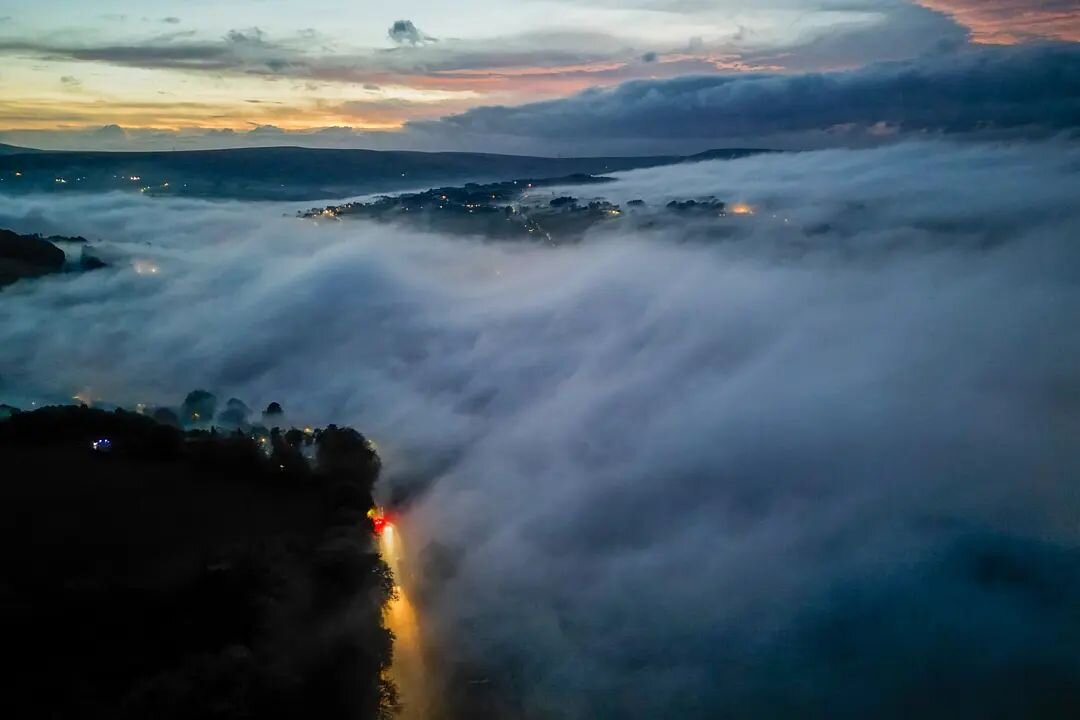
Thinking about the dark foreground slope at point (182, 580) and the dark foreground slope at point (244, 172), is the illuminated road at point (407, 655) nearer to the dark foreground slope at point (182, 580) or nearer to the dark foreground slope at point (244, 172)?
the dark foreground slope at point (182, 580)

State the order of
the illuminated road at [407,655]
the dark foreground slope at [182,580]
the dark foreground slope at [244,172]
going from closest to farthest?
the dark foreground slope at [182,580], the illuminated road at [407,655], the dark foreground slope at [244,172]

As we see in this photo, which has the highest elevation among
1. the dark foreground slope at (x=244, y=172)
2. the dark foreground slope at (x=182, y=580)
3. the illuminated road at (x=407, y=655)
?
the dark foreground slope at (x=244, y=172)

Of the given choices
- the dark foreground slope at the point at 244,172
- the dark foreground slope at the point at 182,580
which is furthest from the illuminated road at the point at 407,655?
the dark foreground slope at the point at 244,172

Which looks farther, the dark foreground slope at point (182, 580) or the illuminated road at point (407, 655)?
the illuminated road at point (407, 655)

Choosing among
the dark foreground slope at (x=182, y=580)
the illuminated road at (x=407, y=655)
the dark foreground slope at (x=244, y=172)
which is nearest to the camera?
the dark foreground slope at (x=182, y=580)

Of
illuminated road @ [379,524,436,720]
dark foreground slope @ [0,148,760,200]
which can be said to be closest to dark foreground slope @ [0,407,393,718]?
illuminated road @ [379,524,436,720]

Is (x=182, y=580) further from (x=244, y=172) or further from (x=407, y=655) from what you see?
(x=244, y=172)
